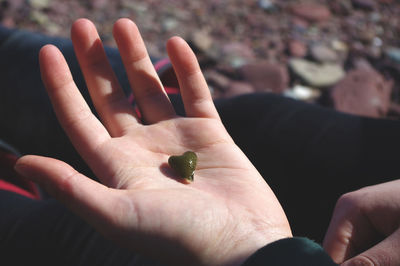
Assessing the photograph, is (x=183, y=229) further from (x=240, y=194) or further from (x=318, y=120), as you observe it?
(x=318, y=120)

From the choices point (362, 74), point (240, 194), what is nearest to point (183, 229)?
point (240, 194)

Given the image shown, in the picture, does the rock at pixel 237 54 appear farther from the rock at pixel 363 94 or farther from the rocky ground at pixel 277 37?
the rock at pixel 363 94

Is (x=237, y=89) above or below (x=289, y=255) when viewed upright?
above

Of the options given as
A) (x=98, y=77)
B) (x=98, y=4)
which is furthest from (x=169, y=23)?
(x=98, y=77)

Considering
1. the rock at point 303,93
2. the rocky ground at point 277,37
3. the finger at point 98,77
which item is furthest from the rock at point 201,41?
the finger at point 98,77

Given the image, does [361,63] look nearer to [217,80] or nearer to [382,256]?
[217,80]

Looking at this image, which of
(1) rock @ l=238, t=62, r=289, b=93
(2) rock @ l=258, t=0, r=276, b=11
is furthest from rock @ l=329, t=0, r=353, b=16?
(1) rock @ l=238, t=62, r=289, b=93
